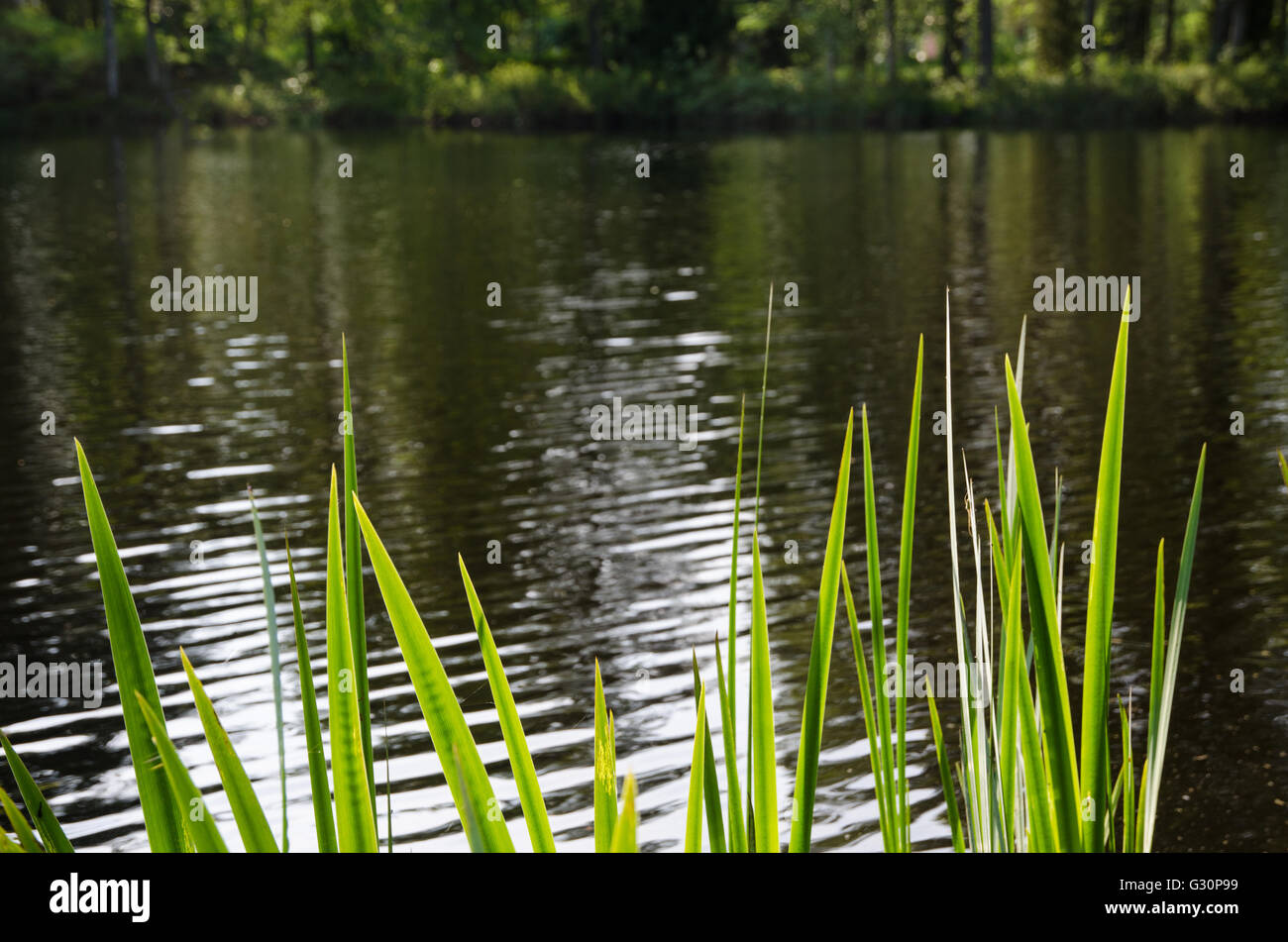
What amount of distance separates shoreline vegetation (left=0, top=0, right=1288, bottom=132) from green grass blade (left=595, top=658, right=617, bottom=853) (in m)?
36.4

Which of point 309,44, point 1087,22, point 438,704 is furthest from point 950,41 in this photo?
point 438,704

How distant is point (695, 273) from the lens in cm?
1662

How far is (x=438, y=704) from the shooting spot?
3.42ft

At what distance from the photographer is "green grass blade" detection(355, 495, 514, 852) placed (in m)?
1.02

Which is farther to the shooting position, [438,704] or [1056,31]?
[1056,31]

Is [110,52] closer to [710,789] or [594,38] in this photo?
[594,38]

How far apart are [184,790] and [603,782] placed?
33 cm

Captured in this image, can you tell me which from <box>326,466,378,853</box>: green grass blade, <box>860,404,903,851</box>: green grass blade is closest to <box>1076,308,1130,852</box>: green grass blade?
<box>860,404,903,851</box>: green grass blade

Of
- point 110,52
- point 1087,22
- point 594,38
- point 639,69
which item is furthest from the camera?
point 594,38

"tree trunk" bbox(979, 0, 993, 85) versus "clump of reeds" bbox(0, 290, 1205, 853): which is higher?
"tree trunk" bbox(979, 0, 993, 85)

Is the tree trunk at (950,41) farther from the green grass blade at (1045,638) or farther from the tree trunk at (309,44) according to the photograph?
the green grass blade at (1045,638)

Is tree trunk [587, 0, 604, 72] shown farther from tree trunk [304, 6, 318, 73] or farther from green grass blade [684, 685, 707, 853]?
green grass blade [684, 685, 707, 853]

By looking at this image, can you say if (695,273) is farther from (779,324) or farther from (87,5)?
(87,5)

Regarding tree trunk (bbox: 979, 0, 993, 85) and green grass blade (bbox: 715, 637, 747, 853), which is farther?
tree trunk (bbox: 979, 0, 993, 85)
